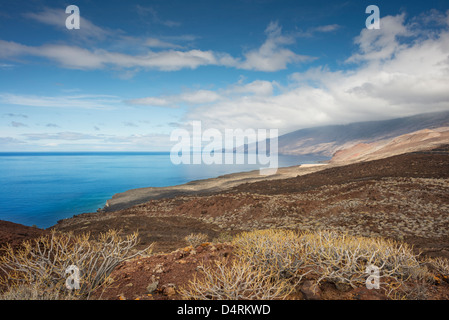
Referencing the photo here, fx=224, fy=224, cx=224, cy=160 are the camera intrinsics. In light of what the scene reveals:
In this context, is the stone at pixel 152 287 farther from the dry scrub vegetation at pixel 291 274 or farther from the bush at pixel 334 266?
the bush at pixel 334 266

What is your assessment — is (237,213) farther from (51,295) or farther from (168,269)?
(51,295)

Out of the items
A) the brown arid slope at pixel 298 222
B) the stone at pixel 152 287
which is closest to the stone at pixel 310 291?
the brown arid slope at pixel 298 222

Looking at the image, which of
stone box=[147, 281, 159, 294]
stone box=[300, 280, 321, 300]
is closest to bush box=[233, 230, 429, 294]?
stone box=[300, 280, 321, 300]

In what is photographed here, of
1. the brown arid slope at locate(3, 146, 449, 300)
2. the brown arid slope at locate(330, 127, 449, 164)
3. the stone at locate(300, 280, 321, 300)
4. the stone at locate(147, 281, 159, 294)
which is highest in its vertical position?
the brown arid slope at locate(330, 127, 449, 164)

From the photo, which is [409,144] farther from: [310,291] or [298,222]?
[310,291]

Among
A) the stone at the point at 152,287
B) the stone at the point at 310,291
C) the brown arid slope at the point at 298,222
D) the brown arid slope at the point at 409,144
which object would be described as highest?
the brown arid slope at the point at 409,144

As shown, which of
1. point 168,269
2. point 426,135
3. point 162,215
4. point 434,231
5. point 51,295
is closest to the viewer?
point 51,295

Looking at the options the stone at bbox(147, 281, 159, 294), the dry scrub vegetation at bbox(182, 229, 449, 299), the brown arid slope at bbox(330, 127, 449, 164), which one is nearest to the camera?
the dry scrub vegetation at bbox(182, 229, 449, 299)

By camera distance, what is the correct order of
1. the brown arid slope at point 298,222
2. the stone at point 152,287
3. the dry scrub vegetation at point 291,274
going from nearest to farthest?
the dry scrub vegetation at point 291,274
the stone at point 152,287
the brown arid slope at point 298,222

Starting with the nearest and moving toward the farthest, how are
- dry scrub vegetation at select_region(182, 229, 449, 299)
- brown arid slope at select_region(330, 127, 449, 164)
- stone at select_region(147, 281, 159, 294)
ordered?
dry scrub vegetation at select_region(182, 229, 449, 299), stone at select_region(147, 281, 159, 294), brown arid slope at select_region(330, 127, 449, 164)

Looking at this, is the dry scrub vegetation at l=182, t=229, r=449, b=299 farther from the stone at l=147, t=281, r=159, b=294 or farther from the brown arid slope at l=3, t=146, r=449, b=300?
the stone at l=147, t=281, r=159, b=294
